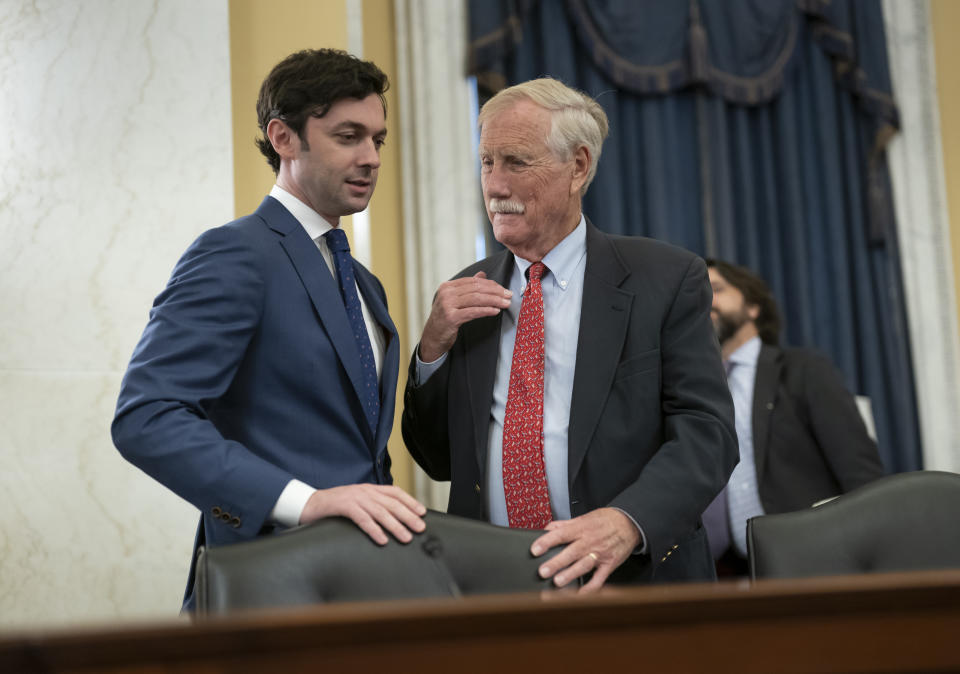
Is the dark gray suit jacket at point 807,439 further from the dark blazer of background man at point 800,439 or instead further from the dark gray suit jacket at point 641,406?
the dark gray suit jacket at point 641,406

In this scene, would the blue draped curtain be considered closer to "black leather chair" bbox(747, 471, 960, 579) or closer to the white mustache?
the white mustache

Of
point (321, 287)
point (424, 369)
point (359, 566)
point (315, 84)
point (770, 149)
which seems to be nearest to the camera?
point (359, 566)

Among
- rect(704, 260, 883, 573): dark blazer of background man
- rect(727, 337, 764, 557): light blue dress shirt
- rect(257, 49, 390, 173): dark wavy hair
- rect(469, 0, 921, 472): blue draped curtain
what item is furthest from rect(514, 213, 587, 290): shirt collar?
rect(469, 0, 921, 472): blue draped curtain

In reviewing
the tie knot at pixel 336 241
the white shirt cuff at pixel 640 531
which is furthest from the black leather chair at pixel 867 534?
the tie knot at pixel 336 241

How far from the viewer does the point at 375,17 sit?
3.79m

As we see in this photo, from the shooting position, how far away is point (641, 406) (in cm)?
186

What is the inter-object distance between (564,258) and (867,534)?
0.81 meters

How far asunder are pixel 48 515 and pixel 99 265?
2.34ft

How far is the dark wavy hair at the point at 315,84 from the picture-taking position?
6.30 feet

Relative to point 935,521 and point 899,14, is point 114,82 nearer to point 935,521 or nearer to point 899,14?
point 935,521

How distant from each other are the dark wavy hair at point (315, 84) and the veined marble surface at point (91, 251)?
3.65ft

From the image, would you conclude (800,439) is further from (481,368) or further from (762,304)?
(481,368)

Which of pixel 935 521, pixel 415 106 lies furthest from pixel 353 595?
pixel 415 106

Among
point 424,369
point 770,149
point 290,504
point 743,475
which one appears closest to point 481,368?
point 424,369
